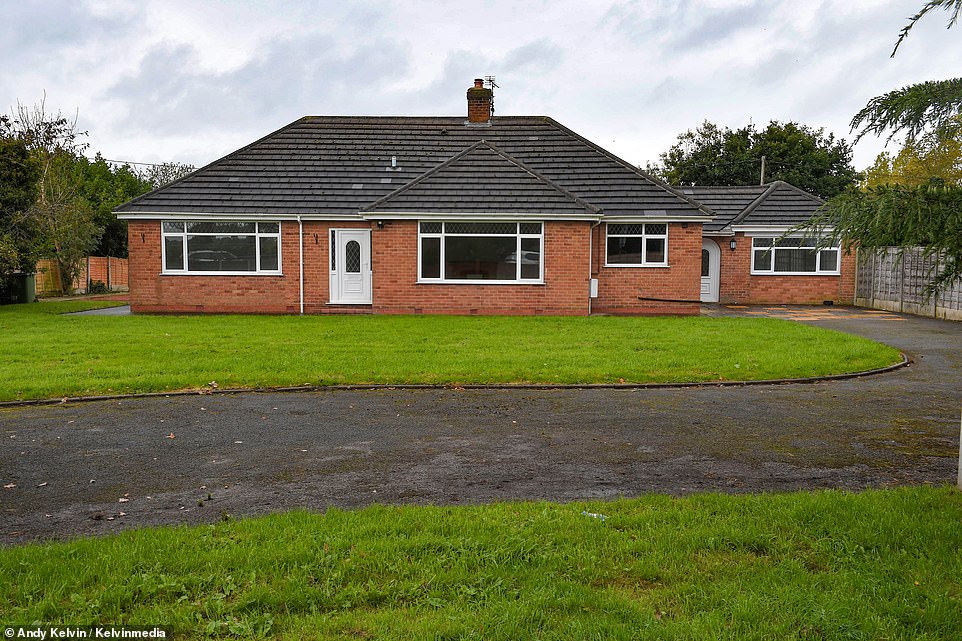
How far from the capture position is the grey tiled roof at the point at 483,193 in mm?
19531

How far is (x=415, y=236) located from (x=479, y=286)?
7.03 ft

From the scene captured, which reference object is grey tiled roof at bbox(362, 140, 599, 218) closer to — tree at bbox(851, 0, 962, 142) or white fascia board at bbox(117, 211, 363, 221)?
white fascia board at bbox(117, 211, 363, 221)

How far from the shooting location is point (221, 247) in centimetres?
2059

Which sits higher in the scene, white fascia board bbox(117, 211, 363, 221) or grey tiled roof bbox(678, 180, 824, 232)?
grey tiled roof bbox(678, 180, 824, 232)

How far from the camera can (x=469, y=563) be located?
12.8ft

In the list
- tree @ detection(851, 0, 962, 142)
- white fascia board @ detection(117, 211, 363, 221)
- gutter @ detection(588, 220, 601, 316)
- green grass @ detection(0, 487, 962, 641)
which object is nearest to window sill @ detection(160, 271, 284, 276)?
white fascia board @ detection(117, 211, 363, 221)

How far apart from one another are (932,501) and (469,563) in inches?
124

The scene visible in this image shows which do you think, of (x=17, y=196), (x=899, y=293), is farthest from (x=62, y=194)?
(x=899, y=293)

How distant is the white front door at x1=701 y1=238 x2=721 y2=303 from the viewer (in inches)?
1037

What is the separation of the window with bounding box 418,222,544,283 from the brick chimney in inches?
255

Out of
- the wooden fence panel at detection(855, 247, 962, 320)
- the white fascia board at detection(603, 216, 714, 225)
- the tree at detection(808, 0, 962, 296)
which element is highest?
the white fascia board at detection(603, 216, 714, 225)

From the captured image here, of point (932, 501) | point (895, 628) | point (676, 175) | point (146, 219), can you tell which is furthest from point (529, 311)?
point (676, 175)

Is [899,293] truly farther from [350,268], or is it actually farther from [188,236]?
[188,236]

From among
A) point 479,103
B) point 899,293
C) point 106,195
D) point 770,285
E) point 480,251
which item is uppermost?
point 479,103
